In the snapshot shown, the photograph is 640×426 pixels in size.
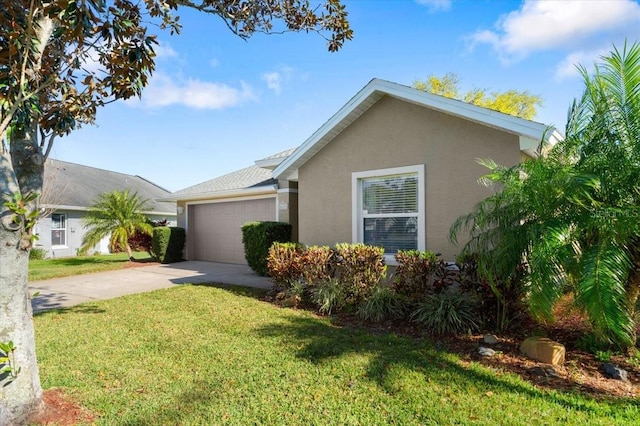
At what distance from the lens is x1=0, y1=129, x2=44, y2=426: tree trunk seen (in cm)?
331

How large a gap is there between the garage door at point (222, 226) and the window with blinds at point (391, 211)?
5.61 meters

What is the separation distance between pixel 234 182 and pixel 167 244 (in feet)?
12.8

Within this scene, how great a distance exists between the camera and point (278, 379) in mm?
Answer: 4375

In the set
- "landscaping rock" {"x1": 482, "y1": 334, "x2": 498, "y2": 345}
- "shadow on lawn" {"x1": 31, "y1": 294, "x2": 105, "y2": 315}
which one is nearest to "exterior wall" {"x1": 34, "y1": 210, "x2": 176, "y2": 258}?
"shadow on lawn" {"x1": 31, "y1": 294, "x2": 105, "y2": 315}

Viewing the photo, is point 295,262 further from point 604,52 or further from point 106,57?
point 604,52

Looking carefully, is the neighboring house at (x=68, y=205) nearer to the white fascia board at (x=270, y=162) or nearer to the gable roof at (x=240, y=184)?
the gable roof at (x=240, y=184)

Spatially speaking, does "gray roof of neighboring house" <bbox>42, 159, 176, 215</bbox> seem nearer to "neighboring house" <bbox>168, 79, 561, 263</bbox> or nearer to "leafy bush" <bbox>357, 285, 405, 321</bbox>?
"neighboring house" <bbox>168, 79, 561, 263</bbox>

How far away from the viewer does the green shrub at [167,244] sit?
623 inches

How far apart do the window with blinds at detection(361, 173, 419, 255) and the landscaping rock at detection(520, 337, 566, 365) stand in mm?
3535

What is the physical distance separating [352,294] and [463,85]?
25.4m

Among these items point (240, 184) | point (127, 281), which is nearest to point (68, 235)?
point (240, 184)

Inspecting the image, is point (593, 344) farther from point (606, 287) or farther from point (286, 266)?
point (286, 266)

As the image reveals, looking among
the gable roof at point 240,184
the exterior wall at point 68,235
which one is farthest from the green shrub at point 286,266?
the exterior wall at point 68,235

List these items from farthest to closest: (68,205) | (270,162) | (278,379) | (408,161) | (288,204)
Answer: (68,205)
(288,204)
(270,162)
(408,161)
(278,379)
